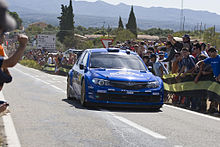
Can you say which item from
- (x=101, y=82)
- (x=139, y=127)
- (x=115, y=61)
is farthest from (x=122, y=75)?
(x=139, y=127)

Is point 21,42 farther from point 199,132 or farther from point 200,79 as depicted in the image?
point 200,79

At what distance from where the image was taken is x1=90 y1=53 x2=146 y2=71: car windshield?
494 inches

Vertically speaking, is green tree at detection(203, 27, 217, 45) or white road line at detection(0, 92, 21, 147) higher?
white road line at detection(0, 92, 21, 147)

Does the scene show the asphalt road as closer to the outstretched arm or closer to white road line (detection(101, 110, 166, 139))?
white road line (detection(101, 110, 166, 139))

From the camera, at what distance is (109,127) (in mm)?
8445

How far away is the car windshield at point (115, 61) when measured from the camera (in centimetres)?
1255

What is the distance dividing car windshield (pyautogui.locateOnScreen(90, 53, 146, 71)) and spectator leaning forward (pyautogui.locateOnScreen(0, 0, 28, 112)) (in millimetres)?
7908

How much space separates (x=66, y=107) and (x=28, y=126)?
3.33 m

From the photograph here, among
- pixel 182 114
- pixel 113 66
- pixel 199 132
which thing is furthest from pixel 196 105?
pixel 199 132

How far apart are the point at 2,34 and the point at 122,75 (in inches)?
314

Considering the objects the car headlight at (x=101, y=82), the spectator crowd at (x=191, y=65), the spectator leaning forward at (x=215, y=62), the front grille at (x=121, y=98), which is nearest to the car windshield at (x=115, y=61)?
the spectator crowd at (x=191, y=65)

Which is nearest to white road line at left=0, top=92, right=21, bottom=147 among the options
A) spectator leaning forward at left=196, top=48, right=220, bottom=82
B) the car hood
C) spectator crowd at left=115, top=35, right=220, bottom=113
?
the car hood

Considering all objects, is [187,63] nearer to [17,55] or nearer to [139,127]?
[139,127]

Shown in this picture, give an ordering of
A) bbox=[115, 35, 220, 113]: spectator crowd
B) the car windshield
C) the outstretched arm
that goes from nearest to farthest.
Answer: the outstretched arm → bbox=[115, 35, 220, 113]: spectator crowd → the car windshield
